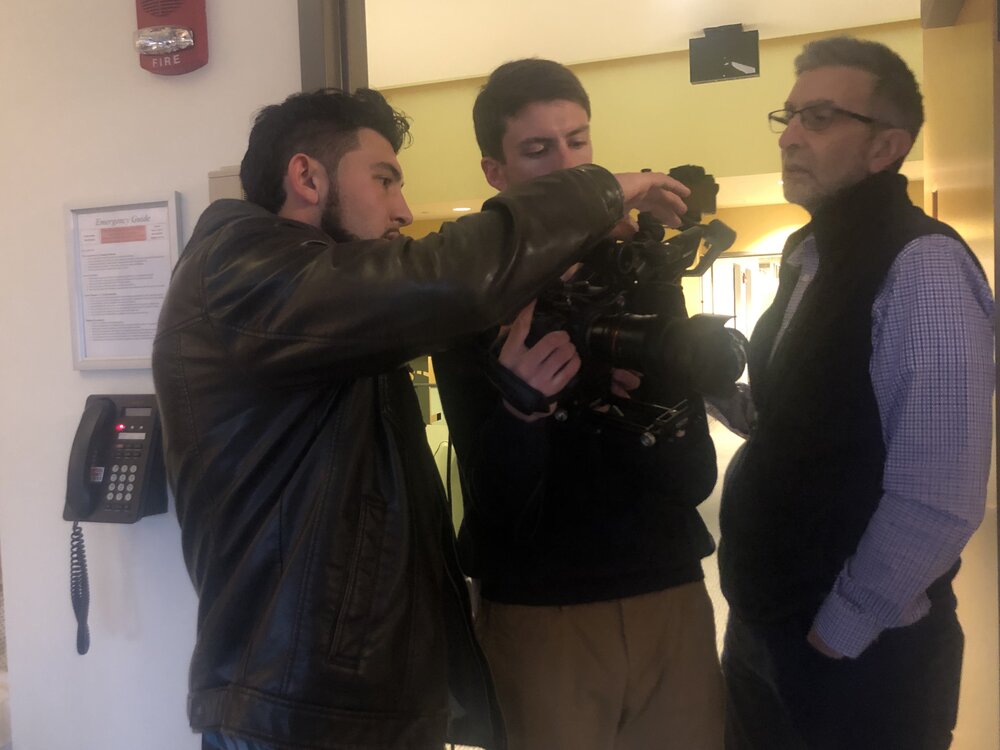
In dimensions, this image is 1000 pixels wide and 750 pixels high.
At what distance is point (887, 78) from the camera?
1201 millimetres

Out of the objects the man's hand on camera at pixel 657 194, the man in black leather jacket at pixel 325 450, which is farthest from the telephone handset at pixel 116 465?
the man's hand on camera at pixel 657 194

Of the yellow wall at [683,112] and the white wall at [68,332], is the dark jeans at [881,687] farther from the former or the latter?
the yellow wall at [683,112]

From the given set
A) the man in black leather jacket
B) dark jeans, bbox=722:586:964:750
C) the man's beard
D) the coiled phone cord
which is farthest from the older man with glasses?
the coiled phone cord

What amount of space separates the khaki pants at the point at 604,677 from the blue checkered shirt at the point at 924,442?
218 mm

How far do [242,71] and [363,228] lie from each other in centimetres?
53

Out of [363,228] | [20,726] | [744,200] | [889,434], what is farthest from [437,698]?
[744,200]

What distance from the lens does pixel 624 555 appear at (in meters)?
0.98

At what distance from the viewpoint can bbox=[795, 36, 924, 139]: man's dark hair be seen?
1.20 meters

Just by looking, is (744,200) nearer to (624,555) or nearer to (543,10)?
(543,10)

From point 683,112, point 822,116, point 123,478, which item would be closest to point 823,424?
point 822,116

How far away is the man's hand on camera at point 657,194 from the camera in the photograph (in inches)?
33.3

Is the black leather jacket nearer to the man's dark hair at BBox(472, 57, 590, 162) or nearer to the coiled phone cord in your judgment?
the man's dark hair at BBox(472, 57, 590, 162)

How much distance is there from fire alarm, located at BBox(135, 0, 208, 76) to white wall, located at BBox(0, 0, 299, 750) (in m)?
0.02

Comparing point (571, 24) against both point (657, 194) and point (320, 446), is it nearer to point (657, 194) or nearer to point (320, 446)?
point (657, 194)
